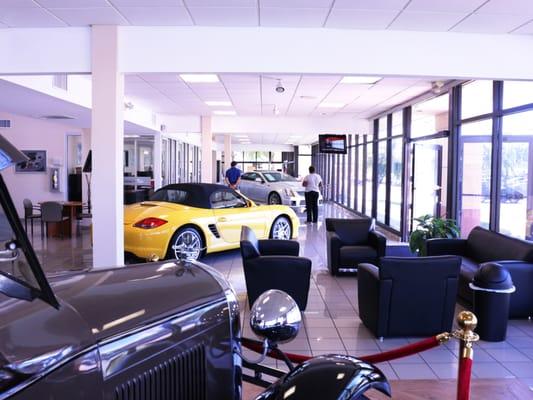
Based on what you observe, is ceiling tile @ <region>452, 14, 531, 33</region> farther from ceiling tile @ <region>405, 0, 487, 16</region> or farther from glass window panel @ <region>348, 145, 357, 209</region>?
glass window panel @ <region>348, 145, 357, 209</region>

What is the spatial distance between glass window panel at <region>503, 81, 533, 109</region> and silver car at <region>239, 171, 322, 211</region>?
315 inches

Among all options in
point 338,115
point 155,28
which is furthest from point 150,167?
point 155,28

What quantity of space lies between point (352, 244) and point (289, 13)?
3.41m

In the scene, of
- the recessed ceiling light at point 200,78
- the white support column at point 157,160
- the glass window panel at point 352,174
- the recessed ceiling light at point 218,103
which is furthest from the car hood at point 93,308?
the glass window panel at point 352,174

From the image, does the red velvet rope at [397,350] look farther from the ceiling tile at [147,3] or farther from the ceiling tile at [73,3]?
the ceiling tile at [73,3]

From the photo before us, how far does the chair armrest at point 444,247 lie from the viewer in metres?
5.88

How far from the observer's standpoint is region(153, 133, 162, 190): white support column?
13352mm

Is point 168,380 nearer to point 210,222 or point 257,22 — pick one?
point 257,22

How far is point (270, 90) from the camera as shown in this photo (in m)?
8.82

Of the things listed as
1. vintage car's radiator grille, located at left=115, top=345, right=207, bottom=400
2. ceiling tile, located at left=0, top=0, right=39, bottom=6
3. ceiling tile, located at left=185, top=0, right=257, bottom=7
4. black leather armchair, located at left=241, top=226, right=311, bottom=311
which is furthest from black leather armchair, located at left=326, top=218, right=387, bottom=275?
vintage car's radiator grille, located at left=115, top=345, right=207, bottom=400

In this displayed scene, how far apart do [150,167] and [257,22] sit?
10544mm

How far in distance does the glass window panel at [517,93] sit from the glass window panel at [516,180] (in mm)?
156

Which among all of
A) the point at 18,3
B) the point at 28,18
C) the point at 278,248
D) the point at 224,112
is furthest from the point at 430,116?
the point at 18,3

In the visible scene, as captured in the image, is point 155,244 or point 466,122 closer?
point 155,244
